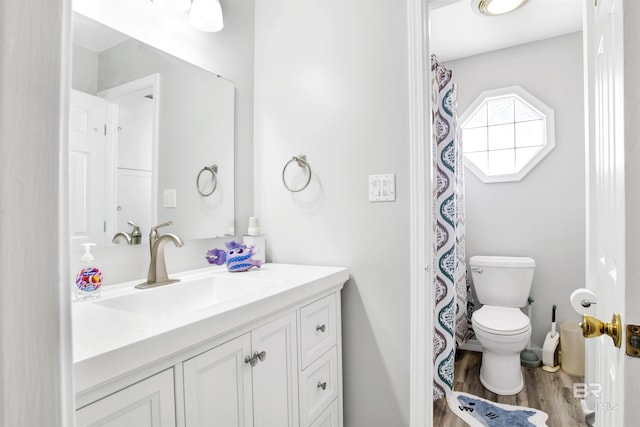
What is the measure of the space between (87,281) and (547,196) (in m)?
2.94

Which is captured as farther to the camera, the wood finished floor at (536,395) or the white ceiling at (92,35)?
the wood finished floor at (536,395)

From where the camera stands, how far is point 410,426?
1437mm

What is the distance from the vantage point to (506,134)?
2869 mm

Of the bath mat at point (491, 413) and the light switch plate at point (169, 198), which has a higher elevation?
the light switch plate at point (169, 198)

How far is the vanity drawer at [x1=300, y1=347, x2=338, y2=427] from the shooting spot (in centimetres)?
126

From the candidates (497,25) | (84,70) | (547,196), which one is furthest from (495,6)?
(84,70)

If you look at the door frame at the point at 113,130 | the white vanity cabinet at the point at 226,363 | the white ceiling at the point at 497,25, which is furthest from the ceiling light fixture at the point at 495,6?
the door frame at the point at 113,130

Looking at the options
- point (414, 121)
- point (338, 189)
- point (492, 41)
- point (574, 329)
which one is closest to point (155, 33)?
point (338, 189)

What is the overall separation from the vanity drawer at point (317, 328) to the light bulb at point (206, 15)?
126 centimetres

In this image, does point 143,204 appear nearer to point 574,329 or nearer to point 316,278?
point 316,278

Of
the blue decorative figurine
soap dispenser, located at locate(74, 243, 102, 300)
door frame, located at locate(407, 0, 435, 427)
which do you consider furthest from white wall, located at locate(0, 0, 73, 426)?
door frame, located at locate(407, 0, 435, 427)

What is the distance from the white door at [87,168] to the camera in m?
1.10

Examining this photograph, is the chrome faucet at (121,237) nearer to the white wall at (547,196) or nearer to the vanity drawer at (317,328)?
the vanity drawer at (317,328)

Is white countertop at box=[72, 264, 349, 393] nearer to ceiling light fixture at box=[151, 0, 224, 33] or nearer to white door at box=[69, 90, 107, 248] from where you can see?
white door at box=[69, 90, 107, 248]
